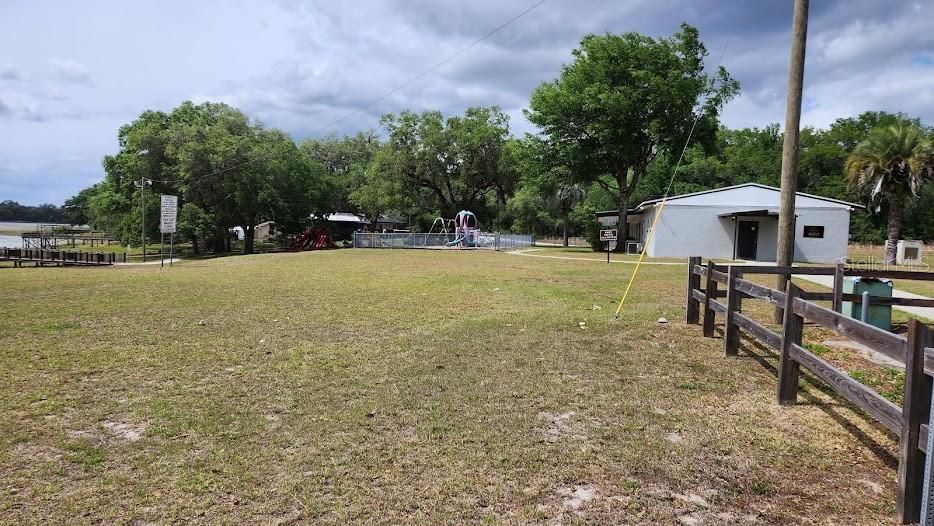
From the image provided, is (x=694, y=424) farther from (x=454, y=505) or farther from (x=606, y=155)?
(x=606, y=155)

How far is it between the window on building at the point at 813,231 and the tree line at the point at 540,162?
296cm

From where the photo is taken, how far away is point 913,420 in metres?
3.04

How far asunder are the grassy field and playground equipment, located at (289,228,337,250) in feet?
124

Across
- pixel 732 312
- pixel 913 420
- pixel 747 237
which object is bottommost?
pixel 913 420

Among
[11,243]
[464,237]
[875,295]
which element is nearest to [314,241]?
[464,237]

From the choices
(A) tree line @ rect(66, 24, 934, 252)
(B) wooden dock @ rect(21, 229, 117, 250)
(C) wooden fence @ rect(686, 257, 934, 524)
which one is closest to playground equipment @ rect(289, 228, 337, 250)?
(A) tree line @ rect(66, 24, 934, 252)

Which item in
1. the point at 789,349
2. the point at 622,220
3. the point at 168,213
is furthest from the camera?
the point at 622,220

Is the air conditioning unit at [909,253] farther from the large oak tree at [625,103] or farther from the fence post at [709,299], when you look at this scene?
the fence post at [709,299]

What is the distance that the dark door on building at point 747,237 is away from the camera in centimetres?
3114

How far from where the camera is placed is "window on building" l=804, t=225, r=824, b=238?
30141 mm

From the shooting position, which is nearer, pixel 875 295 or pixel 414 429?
pixel 414 429

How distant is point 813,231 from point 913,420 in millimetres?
31727

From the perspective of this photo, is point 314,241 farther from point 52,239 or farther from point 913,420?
point 913,420

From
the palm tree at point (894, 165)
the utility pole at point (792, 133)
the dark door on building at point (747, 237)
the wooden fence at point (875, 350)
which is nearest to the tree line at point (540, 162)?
the palm tree at point (894, 165)
